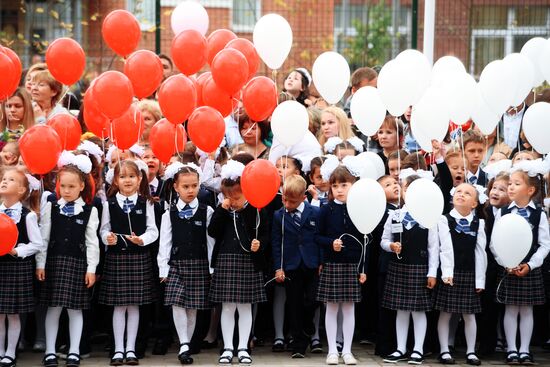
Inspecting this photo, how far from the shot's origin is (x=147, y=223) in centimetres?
716

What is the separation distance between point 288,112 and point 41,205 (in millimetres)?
1862

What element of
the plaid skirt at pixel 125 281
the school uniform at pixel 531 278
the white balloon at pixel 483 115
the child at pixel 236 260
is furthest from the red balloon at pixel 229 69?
the school uniform at pixel 531 278

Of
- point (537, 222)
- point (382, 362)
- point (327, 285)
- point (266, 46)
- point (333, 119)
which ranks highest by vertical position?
point (266, 46)

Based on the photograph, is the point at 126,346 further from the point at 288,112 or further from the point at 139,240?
the point at 288,112

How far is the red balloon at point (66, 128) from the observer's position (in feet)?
23.5

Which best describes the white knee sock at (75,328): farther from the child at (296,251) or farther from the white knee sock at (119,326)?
the child at (296,251)

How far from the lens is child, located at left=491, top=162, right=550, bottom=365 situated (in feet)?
23.6

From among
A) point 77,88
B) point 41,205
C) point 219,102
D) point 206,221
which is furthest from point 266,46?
point 77,88

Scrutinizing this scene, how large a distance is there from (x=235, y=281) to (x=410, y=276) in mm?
1240

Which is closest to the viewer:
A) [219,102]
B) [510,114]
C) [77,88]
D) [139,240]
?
[139,240]

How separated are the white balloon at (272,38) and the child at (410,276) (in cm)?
145

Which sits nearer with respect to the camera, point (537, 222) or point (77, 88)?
point (537, 222)

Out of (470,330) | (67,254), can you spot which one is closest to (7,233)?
(67,254)

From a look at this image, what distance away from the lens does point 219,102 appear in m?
7.68
